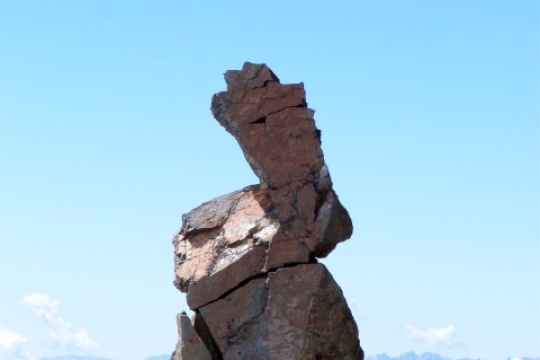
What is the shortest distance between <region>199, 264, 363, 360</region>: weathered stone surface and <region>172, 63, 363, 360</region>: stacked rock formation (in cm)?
2

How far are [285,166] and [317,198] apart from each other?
2.83 feet

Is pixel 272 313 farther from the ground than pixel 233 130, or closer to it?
closer to it

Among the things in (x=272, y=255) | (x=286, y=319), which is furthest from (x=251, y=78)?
(x=286, y=319)

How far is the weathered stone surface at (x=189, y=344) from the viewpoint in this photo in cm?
2023

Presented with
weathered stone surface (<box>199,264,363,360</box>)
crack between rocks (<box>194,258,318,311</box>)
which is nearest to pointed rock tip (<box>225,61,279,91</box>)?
crack between rocks (<box>194,258,318,311</box>)

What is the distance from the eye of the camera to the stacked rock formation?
65.5 ft

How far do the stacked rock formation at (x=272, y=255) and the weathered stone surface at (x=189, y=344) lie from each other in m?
0.02

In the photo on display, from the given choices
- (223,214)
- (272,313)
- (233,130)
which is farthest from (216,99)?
(272,313)

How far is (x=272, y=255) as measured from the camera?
20250 mm

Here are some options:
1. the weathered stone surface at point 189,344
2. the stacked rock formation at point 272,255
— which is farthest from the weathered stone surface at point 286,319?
the weathered stone surface at point 189,344

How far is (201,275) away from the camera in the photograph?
20641 mm

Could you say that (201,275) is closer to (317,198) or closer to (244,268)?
(244,268)

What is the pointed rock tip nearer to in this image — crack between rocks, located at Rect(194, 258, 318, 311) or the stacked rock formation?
the stacked rock formation

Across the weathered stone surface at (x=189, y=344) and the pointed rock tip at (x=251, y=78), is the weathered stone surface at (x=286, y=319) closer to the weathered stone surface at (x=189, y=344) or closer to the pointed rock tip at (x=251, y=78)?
the weathered stone surface at (x=189, y=344)
